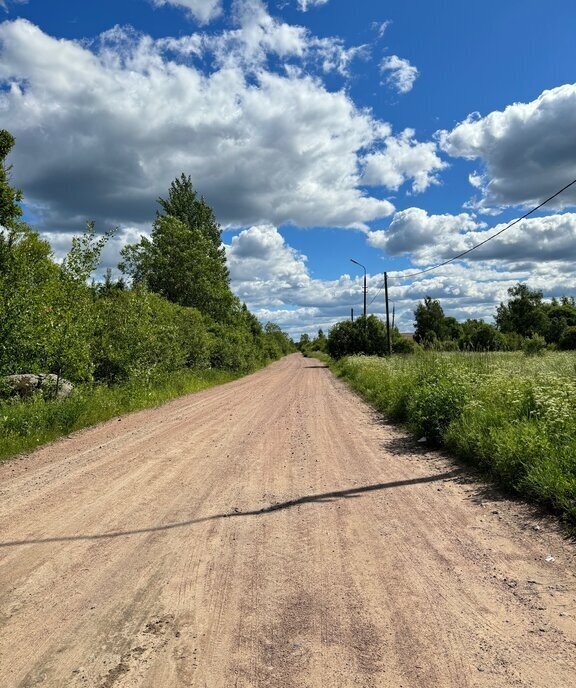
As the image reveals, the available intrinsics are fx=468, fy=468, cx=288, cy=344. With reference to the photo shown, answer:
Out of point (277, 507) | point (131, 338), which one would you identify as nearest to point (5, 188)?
point (131, 338)

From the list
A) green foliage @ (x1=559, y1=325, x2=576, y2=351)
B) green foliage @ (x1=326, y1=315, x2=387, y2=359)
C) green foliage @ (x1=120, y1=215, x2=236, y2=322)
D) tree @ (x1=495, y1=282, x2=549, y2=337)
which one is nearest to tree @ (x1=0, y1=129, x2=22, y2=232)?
green foliage @ (x1=120, y1=215, x2=236, y2=322)

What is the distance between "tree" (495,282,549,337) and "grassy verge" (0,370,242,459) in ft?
252

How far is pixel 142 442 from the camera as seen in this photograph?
9422 mm

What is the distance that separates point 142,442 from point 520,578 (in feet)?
24.5

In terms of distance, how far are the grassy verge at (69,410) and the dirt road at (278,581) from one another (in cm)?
208

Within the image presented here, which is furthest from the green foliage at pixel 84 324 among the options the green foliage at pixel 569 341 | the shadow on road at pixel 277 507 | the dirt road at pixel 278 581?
the green foliage at pixel 569 341

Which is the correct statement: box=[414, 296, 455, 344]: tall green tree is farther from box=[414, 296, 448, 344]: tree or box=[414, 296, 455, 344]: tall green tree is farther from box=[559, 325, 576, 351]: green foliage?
box=[559, 325, 576, 351]: green foliage

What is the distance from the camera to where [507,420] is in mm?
7418

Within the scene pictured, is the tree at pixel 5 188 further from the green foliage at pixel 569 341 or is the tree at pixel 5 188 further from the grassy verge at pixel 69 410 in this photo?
the green foliage at pixel 569 341

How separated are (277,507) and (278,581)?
1.76 metres

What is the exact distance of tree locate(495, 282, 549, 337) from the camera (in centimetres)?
7994

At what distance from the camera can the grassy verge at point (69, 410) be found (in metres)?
8.98

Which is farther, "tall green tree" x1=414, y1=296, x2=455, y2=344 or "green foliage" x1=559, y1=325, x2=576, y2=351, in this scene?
"tall green tree" x1=414, y1=296, x2=455, y2=344

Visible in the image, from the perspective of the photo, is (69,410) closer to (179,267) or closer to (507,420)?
(507,420)
